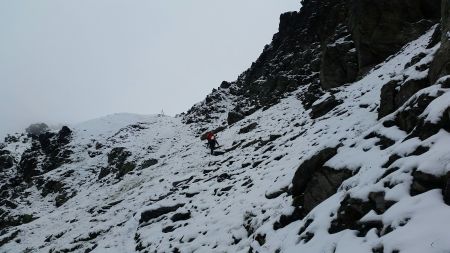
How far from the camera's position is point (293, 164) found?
51.5ft

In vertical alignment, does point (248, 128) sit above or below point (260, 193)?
above

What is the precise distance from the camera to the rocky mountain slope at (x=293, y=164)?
294 inches

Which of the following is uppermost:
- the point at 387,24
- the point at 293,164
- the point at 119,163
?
the point at 387,24

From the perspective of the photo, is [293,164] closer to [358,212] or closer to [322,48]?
[358,212]

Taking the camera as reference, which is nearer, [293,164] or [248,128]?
[293,164]

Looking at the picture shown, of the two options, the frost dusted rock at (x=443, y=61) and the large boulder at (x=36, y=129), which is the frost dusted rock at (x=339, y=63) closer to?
the frost dusted rock at (x=443, y=61)

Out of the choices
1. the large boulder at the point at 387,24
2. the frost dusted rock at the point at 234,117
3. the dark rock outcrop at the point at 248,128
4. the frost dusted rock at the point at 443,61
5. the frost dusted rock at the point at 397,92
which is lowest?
the dark rock outcrop at the point at 248,128

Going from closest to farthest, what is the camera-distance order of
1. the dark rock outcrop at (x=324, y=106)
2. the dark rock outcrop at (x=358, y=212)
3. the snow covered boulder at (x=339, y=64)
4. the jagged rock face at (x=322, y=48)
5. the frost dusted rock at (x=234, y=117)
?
the dark rock outcrop at (x=358, y=212)
the dark rock outcrop at (x=324, y=106)
the jagged rock face at (x=322, y=48)
the snow covered boulder at (x=339, y=64)
the frost dusted rock at (x=234, y=117)

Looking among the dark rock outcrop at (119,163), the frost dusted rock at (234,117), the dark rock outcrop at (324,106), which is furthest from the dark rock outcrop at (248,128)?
the dark rock outcrop at (119,163)

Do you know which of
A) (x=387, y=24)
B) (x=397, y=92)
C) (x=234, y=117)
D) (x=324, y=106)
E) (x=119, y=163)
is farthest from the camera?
(x=119, y=163)

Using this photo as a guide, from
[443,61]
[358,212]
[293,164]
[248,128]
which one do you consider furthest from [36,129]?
[358,212]

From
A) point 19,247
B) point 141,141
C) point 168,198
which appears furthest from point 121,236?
point 141,141

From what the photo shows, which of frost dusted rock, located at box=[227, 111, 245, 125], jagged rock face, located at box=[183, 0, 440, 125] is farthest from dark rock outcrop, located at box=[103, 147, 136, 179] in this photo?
jagged rock face, located at box=[183, 0, 440, 125]

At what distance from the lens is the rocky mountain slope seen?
7465mm
